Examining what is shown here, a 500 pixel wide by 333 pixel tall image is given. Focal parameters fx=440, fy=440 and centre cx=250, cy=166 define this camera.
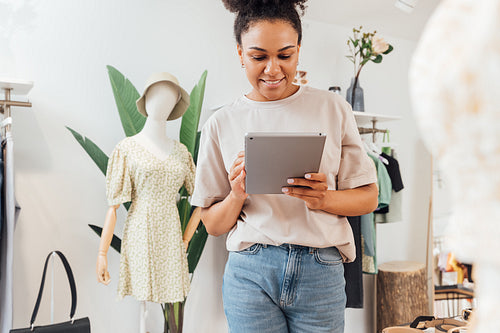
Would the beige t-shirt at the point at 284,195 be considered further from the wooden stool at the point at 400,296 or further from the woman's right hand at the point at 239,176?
the wooden stool at the point at 400,296

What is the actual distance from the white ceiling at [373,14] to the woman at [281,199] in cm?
203

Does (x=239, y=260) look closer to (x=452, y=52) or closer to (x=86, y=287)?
(x=452, y=52)

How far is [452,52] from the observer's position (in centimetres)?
24

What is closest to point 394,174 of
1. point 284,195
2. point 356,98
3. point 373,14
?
point 356,98

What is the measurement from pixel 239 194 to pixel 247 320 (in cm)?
29

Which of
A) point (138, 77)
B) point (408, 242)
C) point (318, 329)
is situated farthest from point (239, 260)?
point (408, 242)

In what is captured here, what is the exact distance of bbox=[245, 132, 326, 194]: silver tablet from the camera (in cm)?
96

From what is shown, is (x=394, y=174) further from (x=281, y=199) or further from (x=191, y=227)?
(x=281, y=199)

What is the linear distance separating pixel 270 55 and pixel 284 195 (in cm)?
34

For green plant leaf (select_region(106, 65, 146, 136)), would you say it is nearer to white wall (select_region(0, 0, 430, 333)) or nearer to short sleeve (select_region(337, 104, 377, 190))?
white wall (select_region(0, 0, 430, 333))

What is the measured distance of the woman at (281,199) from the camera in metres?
1.00

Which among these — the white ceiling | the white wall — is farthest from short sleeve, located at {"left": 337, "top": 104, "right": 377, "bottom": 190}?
the white ceiling

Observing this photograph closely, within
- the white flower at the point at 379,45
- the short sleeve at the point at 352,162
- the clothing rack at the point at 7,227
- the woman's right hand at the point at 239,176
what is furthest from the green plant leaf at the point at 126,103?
the white flower at the point at 379,45

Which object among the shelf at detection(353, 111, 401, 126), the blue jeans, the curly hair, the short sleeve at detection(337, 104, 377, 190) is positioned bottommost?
the blue jeans
